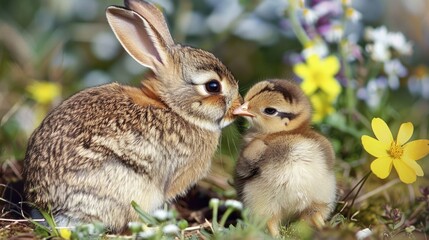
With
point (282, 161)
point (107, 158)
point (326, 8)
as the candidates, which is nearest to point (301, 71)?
point (326, 8)

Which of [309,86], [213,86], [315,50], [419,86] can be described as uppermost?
[213,86]

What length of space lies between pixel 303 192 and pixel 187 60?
44.6 inches

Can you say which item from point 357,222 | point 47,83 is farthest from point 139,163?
point 47,83

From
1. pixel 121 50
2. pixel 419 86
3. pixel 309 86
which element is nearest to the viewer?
pixel 309 86

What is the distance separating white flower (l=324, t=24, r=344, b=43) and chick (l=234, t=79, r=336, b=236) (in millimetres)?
1733

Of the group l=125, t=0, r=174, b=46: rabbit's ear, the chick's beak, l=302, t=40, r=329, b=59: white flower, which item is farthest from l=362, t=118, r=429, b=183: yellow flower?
l=302, t=40, r=329, b=59: white flower

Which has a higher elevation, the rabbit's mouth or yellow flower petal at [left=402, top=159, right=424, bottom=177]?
the rabbit's mouth

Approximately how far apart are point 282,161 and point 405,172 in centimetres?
66

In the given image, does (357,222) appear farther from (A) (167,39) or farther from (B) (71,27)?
(B) (71,27)

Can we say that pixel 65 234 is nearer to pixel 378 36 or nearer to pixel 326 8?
pixel 326 8

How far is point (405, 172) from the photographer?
5004 millimetres

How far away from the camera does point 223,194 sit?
616cm

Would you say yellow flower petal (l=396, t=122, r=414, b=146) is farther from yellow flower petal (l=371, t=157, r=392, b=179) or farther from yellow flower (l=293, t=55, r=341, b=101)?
yellow flower (l=293, t=55, r=341, b=101)

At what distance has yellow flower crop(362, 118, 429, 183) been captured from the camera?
5000 mm
